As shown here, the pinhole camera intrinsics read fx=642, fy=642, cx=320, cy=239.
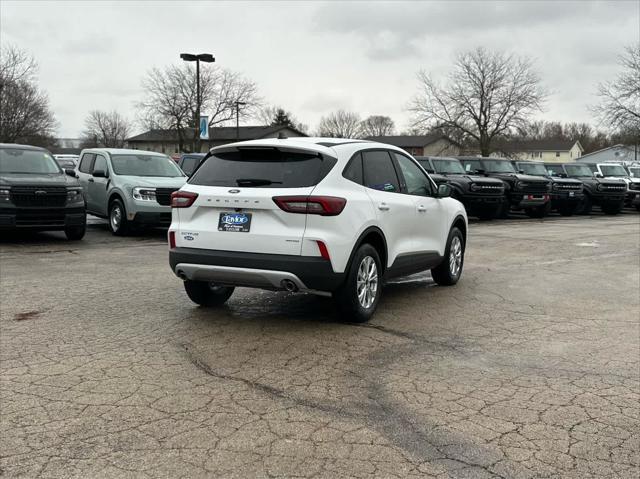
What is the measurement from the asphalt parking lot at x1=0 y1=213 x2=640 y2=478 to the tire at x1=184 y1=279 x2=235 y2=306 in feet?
0.57

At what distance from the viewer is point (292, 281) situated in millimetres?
5457

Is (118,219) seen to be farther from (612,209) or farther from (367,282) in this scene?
(612,209)

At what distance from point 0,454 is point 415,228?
4.71m

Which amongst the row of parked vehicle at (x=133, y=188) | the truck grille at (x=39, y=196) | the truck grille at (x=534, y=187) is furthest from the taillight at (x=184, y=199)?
the truck grille at (x=534, y=187)

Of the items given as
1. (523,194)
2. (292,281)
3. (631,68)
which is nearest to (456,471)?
(292,281)

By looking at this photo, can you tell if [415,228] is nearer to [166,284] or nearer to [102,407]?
[166,284]

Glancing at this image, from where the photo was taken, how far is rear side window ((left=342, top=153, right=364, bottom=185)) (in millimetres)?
5887

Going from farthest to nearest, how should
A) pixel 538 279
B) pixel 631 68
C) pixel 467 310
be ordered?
pixel 631 68
pixel 538 279
pixel 467 310

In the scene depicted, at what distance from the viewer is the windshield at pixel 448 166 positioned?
1997 cm

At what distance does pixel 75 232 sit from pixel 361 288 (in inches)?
325

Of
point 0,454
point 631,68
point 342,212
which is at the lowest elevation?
point 0,454

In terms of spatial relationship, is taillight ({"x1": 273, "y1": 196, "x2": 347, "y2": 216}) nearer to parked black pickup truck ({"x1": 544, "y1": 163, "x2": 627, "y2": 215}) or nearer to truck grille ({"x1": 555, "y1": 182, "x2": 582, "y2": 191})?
truck grille ({"x1": 555, "y1": 182, "x2": 582, "y2": 191})

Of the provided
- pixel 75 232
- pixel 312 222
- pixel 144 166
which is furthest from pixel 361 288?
pixel 144 166

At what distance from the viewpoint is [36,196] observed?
1143 centimetres
